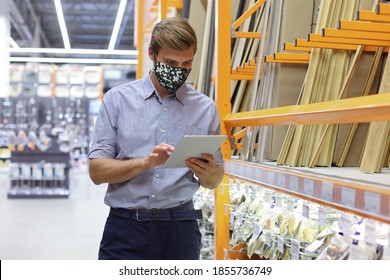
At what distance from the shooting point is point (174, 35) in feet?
7.27

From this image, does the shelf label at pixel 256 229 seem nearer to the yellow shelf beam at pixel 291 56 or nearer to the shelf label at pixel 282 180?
the shelf label at pixel 282 180

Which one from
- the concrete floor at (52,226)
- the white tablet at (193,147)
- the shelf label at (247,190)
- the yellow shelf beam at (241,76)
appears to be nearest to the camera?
the white tablet at (193,147)

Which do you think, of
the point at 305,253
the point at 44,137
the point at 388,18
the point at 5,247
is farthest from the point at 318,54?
the point at 44,137

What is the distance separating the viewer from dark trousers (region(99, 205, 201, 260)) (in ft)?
7.53

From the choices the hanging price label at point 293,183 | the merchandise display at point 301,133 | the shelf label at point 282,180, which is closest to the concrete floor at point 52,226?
the merchandise display at point 301,133

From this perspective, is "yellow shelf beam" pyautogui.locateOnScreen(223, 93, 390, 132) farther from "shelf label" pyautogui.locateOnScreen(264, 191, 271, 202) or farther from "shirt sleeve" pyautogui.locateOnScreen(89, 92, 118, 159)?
"shirt sleeve" pyautogui.locateOnScreen(89, 92, 118, 159)

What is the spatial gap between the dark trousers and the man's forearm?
0.19 meters

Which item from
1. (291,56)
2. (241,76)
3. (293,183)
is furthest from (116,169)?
(241,76)

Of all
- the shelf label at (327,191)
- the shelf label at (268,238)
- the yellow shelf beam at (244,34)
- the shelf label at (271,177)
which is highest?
the yellow shelf beam at (244,34)

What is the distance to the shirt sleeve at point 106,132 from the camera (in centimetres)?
229

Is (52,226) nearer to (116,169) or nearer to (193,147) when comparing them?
(116,169)

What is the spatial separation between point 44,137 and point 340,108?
35.5 feet

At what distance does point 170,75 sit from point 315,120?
68cm
